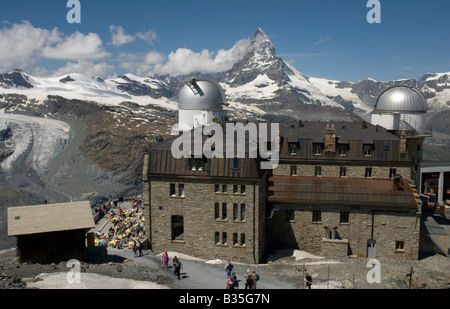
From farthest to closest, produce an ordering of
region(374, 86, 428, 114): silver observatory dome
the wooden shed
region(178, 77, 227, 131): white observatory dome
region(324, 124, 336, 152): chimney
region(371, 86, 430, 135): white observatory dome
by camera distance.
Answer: region(178, 77, 227, 131): white observatory dome → region(374, 86, 428, 114): silver observatory dome → region(371, 86, 430, 135): white observatory dome → region(324, 124, 336, 152): chimney → the wooden shed

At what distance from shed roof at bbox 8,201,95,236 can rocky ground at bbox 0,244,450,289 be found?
2.92 metres

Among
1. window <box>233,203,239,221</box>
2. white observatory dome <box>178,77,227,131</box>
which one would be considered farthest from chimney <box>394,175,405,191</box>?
white observatory dome <box>178,77,227,131</box>

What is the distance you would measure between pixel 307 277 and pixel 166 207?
18.1 metres

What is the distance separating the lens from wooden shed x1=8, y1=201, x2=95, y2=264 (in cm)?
3588

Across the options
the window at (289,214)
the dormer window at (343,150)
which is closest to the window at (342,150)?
the dormer window at (343,150)

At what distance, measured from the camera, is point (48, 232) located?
36031 mm

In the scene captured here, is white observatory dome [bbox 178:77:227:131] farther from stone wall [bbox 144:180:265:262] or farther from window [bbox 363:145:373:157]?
window [bbox 363:145:373:157]

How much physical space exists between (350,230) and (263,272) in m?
12.5

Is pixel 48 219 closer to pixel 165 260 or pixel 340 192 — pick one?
pixel 165 260

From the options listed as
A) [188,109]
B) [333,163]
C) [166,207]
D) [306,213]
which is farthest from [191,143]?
[188,109]

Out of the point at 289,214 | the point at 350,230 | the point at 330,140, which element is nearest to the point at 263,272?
the point at 289,214

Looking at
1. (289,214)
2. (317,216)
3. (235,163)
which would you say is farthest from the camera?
(289,214)

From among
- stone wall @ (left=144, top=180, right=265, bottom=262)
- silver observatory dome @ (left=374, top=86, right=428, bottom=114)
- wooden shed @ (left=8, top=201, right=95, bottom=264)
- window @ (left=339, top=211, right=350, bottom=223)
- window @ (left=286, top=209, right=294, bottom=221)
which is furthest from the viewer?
silver observatory dome @ (left=374, top=86, right=428, bottom=114)
